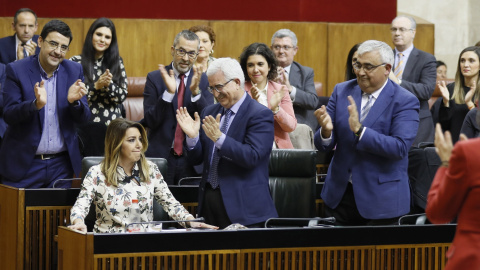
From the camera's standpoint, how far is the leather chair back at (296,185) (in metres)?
4.42

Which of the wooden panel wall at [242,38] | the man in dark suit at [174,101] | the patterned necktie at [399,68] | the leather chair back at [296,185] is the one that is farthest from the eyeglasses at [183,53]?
Result: the wooden panel wall at [242,38]

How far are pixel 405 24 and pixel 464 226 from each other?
3483 millimetres

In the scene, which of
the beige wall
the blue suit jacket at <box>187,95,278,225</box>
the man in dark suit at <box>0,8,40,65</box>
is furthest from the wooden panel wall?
the blue suit jacket at <box>187,95,278,225</box>

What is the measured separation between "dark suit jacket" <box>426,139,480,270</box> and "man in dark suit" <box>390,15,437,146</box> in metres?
3.10

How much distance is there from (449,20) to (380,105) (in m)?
5.60

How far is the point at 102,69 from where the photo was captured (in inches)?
207

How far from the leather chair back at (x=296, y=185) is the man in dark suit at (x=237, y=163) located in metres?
0.44

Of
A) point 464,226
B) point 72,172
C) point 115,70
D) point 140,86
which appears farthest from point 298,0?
point 464,226

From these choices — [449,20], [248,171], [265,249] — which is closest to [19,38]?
[248,171]

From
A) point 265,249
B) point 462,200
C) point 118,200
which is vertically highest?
point 462,200

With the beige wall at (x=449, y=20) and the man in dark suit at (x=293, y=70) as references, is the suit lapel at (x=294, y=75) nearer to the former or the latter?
the man in dark suit at (x=293, y=70)

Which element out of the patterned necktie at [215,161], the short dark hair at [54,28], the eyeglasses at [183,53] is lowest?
the patterned necktie at [215,161]

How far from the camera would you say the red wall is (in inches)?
283

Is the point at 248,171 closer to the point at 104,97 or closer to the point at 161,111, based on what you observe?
the point at 161,111
